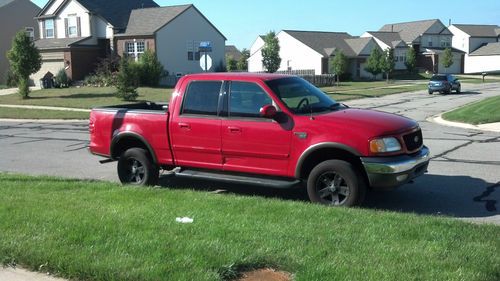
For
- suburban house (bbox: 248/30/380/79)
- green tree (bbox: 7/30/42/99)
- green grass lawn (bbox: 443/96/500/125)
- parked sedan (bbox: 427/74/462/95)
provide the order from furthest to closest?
1. suburban house (bbox: 248/30/380/79)
2. parked sedan (bbox: 427/74/462/95)
3. green tree (bbox: 7/30/42/99)
4. green grass lawn (bbox: 443/96/500/125)

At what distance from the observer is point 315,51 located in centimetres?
6806

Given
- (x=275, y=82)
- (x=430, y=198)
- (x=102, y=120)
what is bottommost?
(x=430, y=198)

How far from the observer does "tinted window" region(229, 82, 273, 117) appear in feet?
25.2

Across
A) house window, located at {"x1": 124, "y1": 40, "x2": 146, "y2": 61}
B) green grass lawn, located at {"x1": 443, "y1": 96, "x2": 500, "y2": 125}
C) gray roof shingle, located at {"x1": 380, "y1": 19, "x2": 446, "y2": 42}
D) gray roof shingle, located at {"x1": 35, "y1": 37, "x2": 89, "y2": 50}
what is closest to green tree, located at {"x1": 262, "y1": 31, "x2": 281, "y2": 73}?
house window, located at {"x1": 124, "y1": 40, "x2": 146, "y2": 61}

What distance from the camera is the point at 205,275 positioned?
4312mm

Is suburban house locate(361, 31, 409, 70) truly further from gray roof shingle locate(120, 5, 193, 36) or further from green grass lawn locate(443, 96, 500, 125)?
green grass lawn locate(443, 96, 500, 125)

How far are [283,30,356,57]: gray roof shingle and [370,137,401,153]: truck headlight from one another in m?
62.0

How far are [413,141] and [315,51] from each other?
6201cm

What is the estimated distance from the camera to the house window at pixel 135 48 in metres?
45.2

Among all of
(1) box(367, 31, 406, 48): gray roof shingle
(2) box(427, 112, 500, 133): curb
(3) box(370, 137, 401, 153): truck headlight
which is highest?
(1) box(367, 31, 406, 48): gray roof shingle

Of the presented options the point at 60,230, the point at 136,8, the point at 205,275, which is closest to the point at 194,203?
the point at 60,230

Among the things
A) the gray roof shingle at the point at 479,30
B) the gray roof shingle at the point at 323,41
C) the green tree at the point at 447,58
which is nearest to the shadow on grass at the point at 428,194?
the gray roof shingle at the point at 323,41

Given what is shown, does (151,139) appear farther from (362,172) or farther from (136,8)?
(136,8)

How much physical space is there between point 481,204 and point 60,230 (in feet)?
17.9
